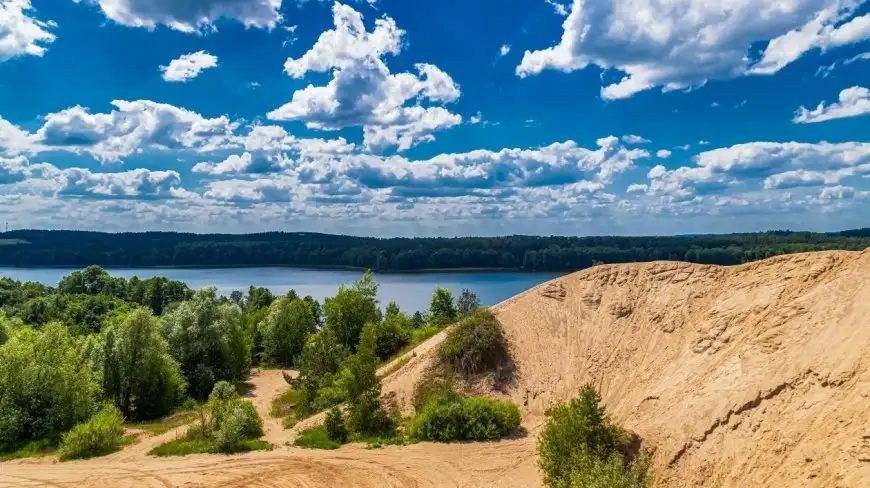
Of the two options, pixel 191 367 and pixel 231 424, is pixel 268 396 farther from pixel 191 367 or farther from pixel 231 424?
pixel 231 424

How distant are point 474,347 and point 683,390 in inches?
384

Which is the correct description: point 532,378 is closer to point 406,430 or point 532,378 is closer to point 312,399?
point 406,430

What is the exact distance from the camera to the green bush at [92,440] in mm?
20297

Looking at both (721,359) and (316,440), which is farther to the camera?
(316,440)

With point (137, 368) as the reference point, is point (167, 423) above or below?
below

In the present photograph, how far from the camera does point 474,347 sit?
25891 mm

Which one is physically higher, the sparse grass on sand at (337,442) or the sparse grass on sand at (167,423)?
the sparse grass on sand at (337,442)

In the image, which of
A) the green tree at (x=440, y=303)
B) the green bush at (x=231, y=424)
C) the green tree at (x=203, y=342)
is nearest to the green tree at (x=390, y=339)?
the green tree at (x=440, y=303)

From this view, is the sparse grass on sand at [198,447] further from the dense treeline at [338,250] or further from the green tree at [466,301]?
the dense treeline at [338,250]

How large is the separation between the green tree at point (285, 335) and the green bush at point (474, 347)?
2400cm

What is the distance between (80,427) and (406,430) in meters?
12.2

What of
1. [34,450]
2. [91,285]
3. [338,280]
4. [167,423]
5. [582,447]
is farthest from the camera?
[338,280]

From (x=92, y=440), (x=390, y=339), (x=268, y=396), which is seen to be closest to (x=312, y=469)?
(x=92, y=440)

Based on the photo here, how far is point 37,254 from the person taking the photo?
452 ft
